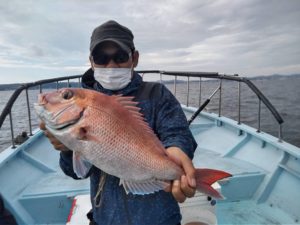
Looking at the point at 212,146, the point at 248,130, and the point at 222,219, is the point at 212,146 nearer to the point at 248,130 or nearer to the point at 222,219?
the point at 248,130

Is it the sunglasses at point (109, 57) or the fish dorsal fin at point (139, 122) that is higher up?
the sunglasses at point (109, 57)

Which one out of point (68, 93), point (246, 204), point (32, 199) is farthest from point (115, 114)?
point (246, 204)

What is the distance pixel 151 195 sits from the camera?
2162 millimetres

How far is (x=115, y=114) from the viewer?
73.8 inches

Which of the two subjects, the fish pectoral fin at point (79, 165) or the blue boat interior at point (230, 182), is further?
the blue boat interior at point (230, 182)

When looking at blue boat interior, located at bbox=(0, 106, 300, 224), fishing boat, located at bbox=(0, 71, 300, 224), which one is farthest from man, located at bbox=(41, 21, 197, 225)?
blue boat interior, located at bbox=(0, 106, 300, 224)

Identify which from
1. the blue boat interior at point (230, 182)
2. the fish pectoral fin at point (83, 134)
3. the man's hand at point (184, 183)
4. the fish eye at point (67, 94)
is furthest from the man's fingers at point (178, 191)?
the blue boat interior at point (230, 182)

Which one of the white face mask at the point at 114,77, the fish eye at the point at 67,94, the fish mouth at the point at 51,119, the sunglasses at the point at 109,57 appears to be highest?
the sunglasses at the point at 109,57

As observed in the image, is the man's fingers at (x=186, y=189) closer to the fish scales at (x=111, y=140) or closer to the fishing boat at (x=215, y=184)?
the fish scales at (x=111, y=140)

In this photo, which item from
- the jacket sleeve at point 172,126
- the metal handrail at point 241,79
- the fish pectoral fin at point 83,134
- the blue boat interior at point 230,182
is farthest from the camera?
the metal handrail at point 241,79

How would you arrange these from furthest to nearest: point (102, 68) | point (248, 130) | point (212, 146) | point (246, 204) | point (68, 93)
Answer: point (212, 146)
point (248, 130)
point (246, 204)
point (102, 68)
point (68, 93)

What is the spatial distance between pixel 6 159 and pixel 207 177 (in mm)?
4126

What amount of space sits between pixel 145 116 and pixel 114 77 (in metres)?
0.38

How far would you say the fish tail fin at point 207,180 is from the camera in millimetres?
1837
